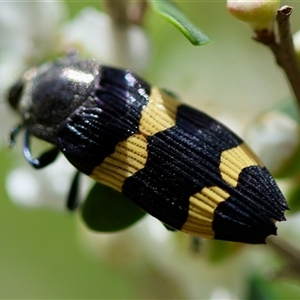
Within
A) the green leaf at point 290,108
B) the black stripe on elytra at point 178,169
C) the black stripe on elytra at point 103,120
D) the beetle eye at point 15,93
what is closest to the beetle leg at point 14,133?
the beetle eye at point 15,93

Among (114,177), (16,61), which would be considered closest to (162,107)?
(114,177)

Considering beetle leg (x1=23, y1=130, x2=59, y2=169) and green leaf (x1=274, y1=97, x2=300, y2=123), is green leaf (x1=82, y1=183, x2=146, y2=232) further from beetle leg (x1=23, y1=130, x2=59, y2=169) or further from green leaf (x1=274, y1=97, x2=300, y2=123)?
green leaf (x1=274, y1=97, x2=300, y2=123)

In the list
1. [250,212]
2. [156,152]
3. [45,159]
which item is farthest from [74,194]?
[250,212]

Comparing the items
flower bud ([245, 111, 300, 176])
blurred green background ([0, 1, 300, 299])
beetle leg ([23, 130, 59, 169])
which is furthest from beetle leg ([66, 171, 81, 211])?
flower bud ([245, 111, 300, 176])

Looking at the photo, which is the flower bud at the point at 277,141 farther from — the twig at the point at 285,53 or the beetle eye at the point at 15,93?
the beetle eye at the point at 15,93

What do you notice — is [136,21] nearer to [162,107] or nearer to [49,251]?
[162,107]

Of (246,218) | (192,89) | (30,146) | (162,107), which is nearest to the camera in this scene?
(246,218)

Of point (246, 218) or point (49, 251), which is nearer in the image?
point (246, 218)
